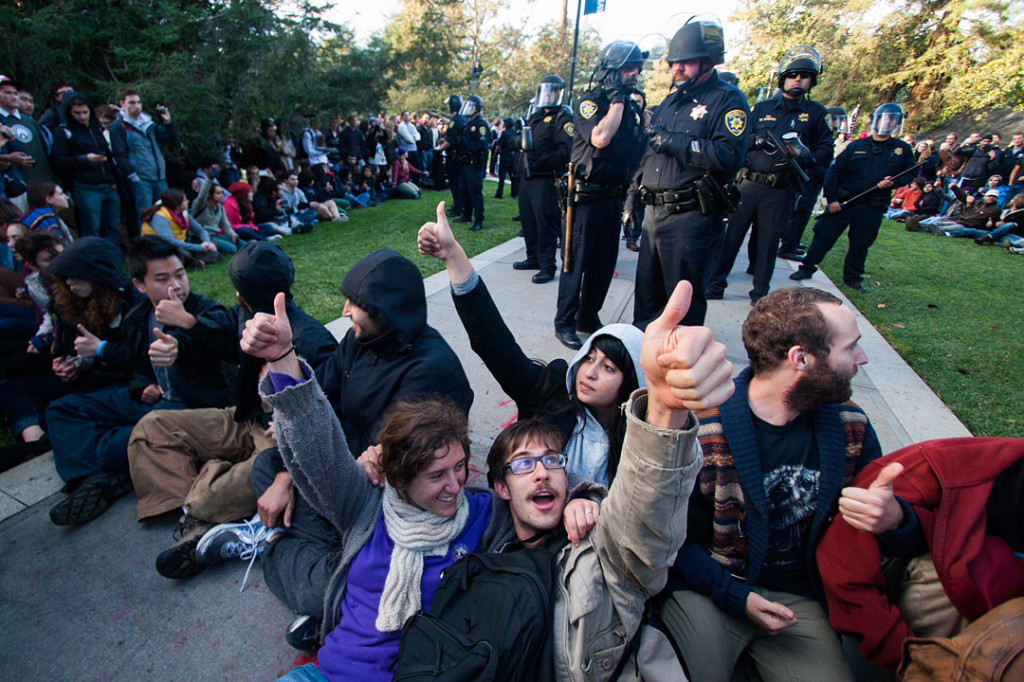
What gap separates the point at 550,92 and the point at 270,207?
537cm

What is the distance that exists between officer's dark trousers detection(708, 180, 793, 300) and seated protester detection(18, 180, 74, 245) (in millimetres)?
6309

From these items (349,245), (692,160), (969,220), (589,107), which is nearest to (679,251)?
(692,160)

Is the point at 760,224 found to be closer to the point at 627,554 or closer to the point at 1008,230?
the point at 627,554

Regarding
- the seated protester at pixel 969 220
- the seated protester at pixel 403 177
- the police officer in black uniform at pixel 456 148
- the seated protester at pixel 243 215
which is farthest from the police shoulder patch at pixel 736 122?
the seated protester at pixel 969 220

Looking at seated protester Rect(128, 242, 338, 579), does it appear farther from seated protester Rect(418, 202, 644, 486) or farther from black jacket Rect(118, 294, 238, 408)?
seated protester Rect(418, 202, 644, 486)

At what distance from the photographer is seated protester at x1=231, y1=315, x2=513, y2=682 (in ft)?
5.01

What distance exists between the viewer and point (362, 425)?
7.41ft

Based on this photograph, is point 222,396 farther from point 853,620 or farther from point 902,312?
point 902,312

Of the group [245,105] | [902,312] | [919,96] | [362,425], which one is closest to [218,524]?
[362,425]

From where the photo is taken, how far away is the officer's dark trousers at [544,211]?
5.65 m

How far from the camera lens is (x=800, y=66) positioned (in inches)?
202

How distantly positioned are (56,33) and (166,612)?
7457 mm

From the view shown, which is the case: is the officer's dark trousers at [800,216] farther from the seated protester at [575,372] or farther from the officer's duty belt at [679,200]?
the seated protester at [575,372]

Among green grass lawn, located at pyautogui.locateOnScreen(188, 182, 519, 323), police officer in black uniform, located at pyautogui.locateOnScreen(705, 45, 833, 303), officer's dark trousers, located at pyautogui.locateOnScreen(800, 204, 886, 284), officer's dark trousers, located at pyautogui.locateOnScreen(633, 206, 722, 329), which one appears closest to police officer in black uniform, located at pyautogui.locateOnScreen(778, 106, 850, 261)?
officer's dark trousers, located at pyautogui.locateOnScreen(800, 204, 886, 284)
